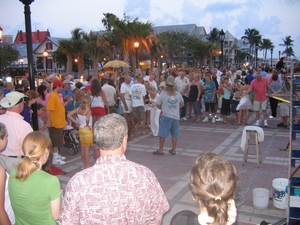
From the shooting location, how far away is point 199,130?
1066 centimetres

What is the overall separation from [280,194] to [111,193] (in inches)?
143

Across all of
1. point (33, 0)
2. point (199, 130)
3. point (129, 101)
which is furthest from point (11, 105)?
point (199, 130)

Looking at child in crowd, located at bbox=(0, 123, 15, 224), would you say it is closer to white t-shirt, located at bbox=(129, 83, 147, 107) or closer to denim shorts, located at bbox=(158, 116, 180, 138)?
denim shorts, located at bbox=(158, 116, 180, 138)

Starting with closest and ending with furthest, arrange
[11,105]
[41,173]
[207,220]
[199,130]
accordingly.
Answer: [207,220] → [41,173] → [11,105] → [199,130]

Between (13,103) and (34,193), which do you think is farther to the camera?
(13,103)

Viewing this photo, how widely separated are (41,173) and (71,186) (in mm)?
610

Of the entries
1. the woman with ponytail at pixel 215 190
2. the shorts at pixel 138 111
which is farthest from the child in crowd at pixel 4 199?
the shorts at pixel 138 111

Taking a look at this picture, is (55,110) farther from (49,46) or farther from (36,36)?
(36,36)

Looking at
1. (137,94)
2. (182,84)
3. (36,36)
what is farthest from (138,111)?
(36,36)

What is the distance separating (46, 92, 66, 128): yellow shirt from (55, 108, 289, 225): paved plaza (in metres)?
1.05

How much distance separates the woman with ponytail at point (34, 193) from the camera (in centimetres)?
245

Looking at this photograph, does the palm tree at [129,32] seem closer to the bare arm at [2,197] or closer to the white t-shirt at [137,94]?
the white t-shirt at [137,94]

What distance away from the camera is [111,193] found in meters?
1.99

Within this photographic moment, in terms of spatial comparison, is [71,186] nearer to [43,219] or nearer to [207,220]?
[43,219]
